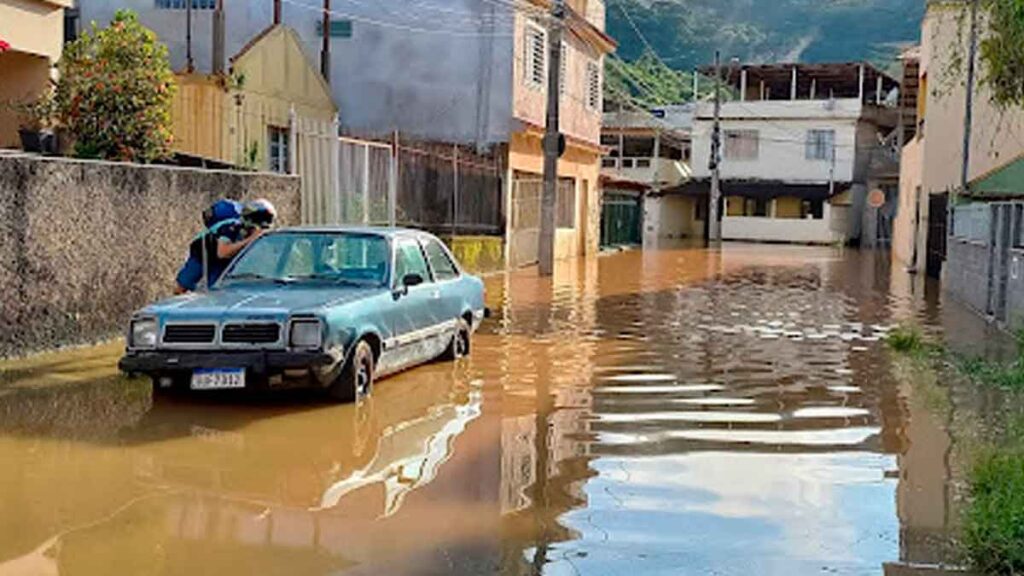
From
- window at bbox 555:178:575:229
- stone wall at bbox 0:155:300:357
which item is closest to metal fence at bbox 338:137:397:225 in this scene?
stone wall at bbox 0:155:300:357

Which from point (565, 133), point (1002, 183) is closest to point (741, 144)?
point (565, 133)

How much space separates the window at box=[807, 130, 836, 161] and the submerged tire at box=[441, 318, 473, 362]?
47775 millimetres

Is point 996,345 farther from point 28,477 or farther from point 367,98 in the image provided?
point 367,98

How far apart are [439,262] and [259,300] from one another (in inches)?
113

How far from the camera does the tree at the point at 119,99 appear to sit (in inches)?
561

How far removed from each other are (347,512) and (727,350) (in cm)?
818

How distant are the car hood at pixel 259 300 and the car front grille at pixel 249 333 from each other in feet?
0.33

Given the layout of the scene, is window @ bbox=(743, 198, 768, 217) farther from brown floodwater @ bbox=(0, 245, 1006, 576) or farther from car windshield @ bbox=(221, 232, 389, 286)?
car windshield @ bbox=(221, 232, 389, 286)

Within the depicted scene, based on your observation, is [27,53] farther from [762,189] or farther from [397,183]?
[762,189]

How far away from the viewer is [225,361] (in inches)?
346

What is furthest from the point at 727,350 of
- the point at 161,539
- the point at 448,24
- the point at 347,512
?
the point at 448,24

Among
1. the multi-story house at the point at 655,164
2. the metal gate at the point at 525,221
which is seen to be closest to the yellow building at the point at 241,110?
the metal gate at the point at 525,221

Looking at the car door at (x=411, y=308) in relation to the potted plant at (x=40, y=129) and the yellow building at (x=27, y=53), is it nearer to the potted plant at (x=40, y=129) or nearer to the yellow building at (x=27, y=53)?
the potted plant at (x=40, y=129)

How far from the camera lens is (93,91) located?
564 inches
